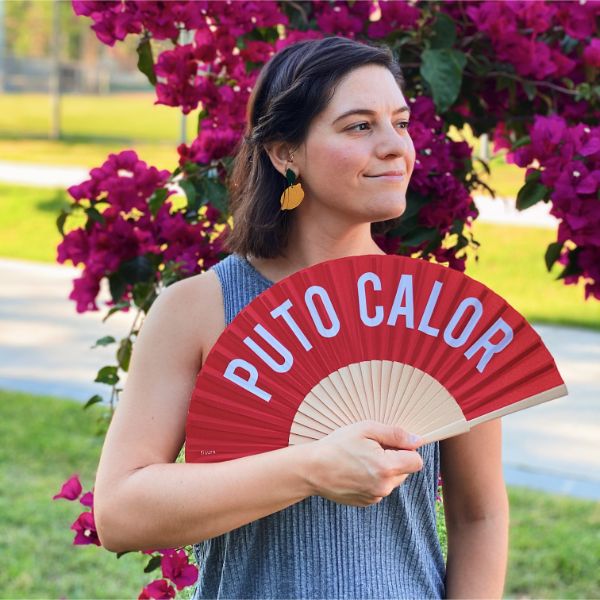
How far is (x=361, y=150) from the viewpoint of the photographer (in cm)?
168

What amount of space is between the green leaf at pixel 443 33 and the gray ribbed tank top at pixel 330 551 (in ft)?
3.79

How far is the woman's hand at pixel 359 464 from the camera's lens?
1.44 metres

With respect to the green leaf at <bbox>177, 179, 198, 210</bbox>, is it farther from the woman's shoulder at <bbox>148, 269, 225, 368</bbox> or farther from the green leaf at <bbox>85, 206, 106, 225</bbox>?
the woman's shoulder at <bbox>148, 269, 225, 368</bbox>

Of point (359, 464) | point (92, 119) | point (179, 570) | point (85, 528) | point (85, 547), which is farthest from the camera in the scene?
point (92, 119)

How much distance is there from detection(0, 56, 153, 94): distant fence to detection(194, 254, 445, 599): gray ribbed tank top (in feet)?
106

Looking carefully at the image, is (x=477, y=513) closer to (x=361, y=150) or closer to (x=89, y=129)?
(x=361, y=150)

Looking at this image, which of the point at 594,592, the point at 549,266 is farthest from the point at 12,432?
the point at 549,266

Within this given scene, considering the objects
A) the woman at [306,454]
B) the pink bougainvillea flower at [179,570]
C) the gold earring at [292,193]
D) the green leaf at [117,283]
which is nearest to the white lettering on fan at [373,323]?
the woman at [306,454]

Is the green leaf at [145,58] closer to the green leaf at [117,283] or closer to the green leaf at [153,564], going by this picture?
the green leaf at [117,283]

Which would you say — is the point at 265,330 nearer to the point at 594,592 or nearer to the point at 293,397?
the point at 293,397

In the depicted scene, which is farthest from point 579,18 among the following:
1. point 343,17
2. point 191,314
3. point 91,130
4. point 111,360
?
point 91,130

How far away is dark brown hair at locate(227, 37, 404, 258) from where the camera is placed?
172 centimetres

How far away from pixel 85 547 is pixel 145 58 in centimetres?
252

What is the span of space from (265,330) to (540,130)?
1.07 metres
